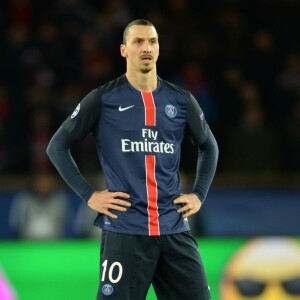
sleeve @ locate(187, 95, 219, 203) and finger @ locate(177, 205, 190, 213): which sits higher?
sleeve @ locate(187, 95, 219, 203)

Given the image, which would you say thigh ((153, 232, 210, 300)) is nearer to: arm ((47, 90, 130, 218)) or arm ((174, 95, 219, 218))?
arm ((174, 95, 219, 218))

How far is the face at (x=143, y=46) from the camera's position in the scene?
16.5 ft

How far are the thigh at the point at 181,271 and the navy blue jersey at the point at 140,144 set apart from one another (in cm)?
8

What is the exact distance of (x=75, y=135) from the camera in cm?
509

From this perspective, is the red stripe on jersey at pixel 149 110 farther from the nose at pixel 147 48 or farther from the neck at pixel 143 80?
the nose at pixel 147 48

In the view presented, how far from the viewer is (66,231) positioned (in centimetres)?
964

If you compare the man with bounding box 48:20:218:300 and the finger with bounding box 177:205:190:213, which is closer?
the man with bounding box 48:20:218:300

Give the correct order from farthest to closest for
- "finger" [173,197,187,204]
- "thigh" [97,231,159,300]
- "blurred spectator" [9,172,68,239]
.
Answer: "blurred spectator" [9,172,68,239]
"finger" [173,197,187,204]
"thigh" [97,231,159,300]

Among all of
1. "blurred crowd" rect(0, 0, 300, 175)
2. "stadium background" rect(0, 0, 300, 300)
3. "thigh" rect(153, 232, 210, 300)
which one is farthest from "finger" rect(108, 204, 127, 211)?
"blurred crowd" rect(0, 0, 300, 175)

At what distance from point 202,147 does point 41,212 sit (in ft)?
13.9

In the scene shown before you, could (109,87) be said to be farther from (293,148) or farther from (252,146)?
(293,148)

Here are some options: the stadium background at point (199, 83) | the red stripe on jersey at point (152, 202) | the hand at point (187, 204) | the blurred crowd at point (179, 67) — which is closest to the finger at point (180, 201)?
the hand at point (187, 204)

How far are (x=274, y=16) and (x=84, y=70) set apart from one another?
2697 mm

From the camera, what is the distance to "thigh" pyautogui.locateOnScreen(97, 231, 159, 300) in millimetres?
4941
